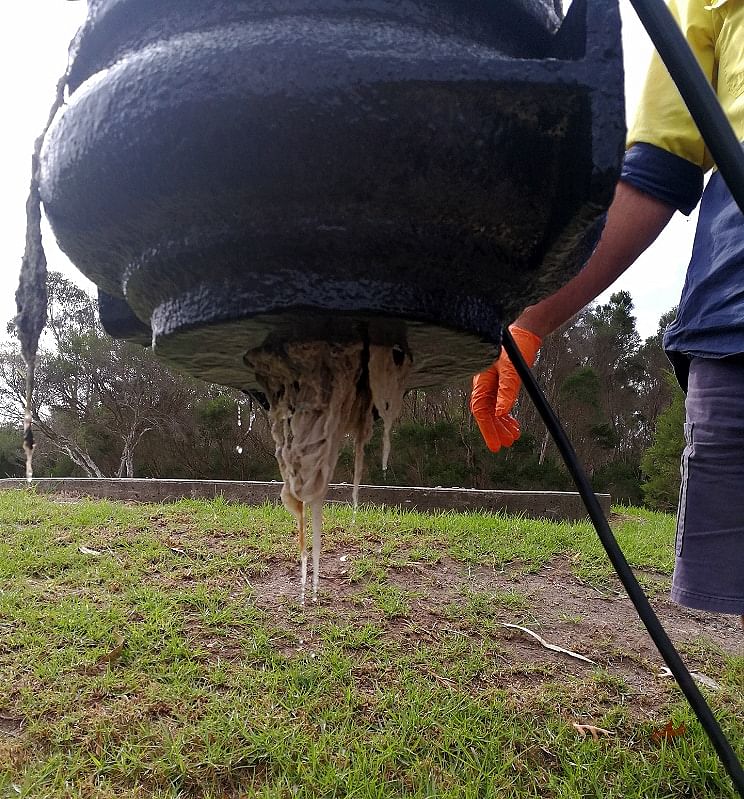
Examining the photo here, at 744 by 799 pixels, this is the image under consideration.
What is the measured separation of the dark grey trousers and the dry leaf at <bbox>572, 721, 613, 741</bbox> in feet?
2.81

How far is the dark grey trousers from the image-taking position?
144cm

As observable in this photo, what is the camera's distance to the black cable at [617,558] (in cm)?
100

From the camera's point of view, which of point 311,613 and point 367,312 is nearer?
point 367,312

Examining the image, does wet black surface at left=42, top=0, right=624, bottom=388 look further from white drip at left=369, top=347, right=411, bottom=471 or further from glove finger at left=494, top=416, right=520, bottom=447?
glove finger at left=494, top=416, right=520, bottom=447

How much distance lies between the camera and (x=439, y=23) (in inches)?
18.8

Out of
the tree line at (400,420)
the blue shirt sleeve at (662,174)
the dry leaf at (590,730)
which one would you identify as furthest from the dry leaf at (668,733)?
the tree line at (400,420)

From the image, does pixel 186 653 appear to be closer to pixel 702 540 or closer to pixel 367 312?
pixel 702 540

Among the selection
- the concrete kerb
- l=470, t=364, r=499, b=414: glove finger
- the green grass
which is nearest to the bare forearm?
l=470, t=364, r=499, b=414: glove finger

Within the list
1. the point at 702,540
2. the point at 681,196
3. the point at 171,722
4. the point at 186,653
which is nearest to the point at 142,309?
the point at 681,196

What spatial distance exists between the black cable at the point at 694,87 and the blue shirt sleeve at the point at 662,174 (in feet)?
3.27

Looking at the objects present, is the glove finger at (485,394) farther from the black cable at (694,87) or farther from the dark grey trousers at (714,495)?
the black cable at (694,87)

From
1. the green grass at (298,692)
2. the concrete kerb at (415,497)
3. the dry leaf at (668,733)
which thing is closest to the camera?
the green grass at (298,692)

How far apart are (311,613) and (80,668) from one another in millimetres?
1036

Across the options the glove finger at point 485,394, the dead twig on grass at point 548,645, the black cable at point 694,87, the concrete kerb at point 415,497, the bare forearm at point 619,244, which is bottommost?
the dead twig on grass at point 548,645
